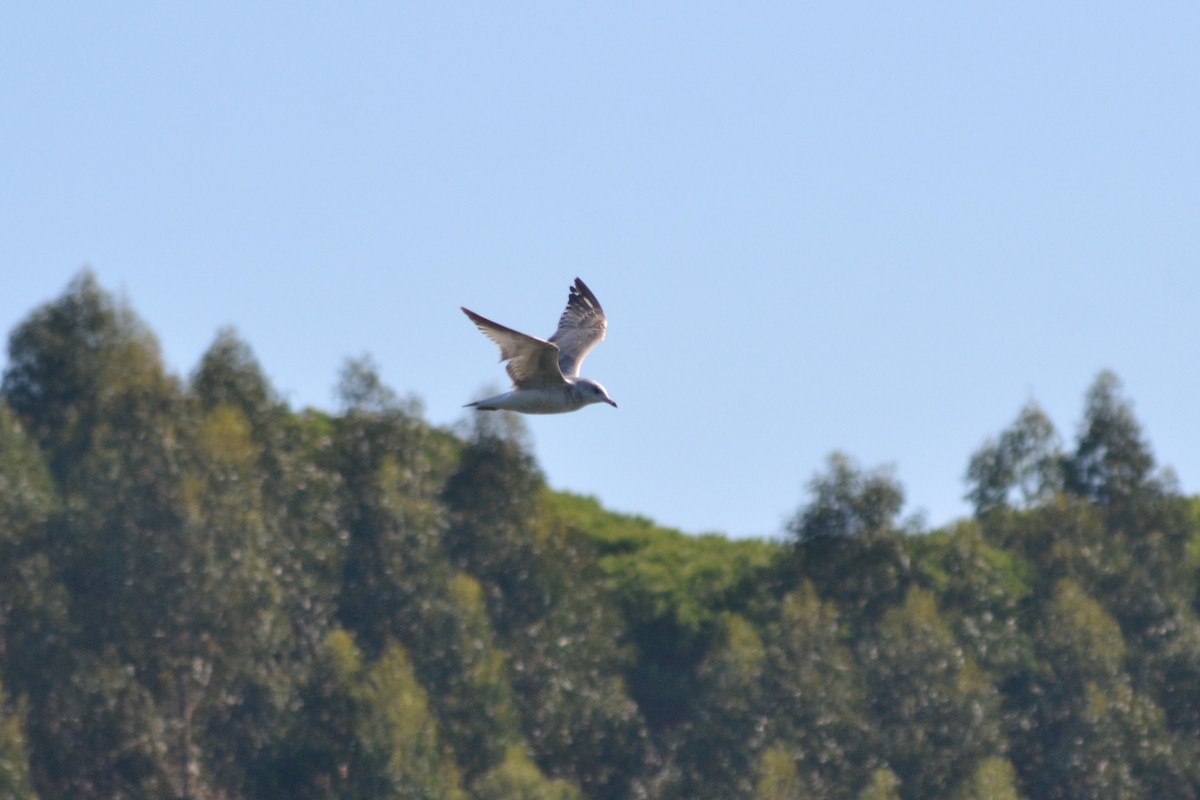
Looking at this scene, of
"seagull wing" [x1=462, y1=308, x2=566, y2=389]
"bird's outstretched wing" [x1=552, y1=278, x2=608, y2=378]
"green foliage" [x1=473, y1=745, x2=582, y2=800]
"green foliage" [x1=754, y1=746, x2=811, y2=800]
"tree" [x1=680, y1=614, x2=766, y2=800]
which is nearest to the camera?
"seagull wing" [x1=462, y1=308, x2=566, y2=389]

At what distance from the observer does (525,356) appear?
17.8m

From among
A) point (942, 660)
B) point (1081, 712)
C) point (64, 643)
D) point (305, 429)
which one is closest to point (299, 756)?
point (64, 643)

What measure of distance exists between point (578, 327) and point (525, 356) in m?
2.95

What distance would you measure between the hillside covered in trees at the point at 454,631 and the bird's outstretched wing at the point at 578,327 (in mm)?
15782

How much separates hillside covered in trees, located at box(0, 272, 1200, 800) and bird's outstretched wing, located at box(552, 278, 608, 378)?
15.8 meters

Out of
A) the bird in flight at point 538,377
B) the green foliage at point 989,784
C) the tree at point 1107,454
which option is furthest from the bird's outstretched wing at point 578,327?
the tree at point 1107,454

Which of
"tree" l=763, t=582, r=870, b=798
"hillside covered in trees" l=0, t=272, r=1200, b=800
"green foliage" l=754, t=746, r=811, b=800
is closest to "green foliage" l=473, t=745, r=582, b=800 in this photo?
"hillside covered in trees" l=0, t=272, r=1200, b=800

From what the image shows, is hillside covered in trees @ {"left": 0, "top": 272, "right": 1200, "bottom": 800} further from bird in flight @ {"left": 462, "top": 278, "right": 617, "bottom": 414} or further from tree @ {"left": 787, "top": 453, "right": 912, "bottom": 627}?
bird in flight @ {"left": 462, "top": 278, "right": 617, "bottom": 414}

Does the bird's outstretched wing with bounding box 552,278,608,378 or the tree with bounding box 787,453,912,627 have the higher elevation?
the tree with bounding box 787,453,912,627

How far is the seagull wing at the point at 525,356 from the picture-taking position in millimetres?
17156

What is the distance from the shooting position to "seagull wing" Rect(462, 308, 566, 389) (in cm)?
1716

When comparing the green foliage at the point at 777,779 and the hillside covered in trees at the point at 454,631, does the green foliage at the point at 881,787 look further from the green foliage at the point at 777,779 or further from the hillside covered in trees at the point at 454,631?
the green foliage at the point at 777,779

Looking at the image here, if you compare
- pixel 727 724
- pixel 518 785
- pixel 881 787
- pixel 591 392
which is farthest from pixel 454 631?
pixel 591 392

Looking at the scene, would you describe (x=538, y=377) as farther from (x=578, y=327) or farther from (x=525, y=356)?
(x=578, y=327)
